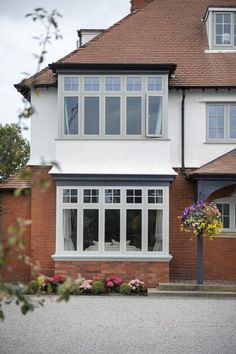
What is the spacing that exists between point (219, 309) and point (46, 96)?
7.96 metres

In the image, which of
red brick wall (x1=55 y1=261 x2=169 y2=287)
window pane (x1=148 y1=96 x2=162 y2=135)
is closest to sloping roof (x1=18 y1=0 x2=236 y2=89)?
Result: window pane (x1=148 y1=96 x2=162 y2=135)

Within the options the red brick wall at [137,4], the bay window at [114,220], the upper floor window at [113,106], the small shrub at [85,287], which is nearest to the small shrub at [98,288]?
the small shrub at [85,287]

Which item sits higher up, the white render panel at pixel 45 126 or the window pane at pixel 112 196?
the white render panel at pixel 45 126

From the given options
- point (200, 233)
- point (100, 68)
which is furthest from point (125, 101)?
point (200, 233)

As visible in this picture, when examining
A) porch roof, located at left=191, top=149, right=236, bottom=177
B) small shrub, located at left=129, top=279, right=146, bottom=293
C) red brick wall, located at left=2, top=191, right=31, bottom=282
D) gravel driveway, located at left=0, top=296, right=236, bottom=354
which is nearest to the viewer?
gravel driveway, located at left=0, top=296, right=236, bottom=354

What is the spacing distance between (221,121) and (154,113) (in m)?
2.13

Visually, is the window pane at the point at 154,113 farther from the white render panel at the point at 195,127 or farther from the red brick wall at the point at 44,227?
the red brick wall at the point at 44,227

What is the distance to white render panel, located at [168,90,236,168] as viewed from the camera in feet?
56.7

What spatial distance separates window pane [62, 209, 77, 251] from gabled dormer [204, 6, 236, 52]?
689 centimetres

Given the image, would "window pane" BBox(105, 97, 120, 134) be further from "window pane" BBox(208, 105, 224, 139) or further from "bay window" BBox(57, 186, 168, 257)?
"window pane" BBox(208, 105, 224, 139)

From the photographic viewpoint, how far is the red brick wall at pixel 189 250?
56.5ft

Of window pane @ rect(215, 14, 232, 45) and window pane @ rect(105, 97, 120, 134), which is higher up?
window pane @ rect(215, 14, 232, 45)

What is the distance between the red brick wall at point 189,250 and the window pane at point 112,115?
2.30m

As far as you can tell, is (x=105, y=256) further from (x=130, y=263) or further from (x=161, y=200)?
(x=161, y=200)
